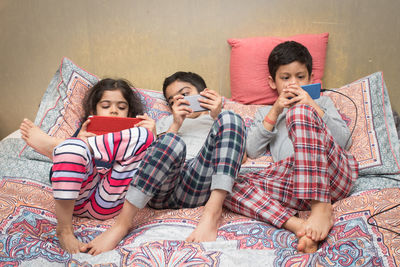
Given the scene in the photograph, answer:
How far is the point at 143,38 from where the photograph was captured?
1.73m

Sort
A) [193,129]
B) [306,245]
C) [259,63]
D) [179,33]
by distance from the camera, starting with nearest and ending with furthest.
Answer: [306,245], [193,129], [259,63], [179,33]

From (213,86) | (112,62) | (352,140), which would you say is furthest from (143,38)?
(352,140)

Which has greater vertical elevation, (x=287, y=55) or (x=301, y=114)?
(x=287, y=55)

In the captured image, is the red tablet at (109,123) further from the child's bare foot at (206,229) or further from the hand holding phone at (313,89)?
the hand holding phone at (313,89)

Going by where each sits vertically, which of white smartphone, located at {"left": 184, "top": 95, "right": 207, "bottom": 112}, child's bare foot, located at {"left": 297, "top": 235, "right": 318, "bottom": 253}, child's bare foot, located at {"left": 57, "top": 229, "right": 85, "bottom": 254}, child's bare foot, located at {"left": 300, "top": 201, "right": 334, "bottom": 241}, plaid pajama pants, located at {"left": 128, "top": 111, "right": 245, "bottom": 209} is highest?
white smartphone, located at {"left": 184, "top": 95, "right": 207, "bottom": 112}

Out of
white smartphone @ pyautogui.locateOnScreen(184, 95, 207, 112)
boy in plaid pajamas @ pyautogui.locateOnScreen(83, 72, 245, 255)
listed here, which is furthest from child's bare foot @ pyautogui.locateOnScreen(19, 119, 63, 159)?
white smartphone @ pyautogui.locateOnScreen(184, 95, 207, 112)

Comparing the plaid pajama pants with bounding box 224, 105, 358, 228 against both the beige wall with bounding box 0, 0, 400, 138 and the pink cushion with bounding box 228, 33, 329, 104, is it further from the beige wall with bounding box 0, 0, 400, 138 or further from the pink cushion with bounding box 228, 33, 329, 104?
the beige wall with bounding box 0, 0, 400, 138

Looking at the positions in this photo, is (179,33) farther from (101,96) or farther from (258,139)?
(258,139)

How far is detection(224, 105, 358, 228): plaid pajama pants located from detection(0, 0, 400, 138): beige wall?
793mm

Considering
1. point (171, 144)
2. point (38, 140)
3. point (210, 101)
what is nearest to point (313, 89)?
point (210, 101)

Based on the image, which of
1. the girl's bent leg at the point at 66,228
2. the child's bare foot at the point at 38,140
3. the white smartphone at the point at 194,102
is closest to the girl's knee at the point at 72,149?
the girl's bent leg at the point at 66,228

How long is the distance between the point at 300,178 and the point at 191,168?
33cm

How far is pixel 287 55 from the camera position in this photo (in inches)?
55.2

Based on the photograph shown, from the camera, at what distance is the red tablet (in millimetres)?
1123
